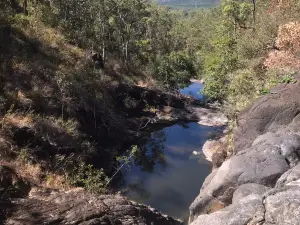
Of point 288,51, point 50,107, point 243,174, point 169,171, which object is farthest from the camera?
point 169,171

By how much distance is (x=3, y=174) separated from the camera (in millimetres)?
14211

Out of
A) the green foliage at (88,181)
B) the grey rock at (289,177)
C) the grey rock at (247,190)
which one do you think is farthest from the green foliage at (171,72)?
the grey rock at (289,177)

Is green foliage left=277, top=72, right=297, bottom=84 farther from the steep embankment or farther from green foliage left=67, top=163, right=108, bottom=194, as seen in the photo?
green foliage left=67, top=163, right=108, bottom=194

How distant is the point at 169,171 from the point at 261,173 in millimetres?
12831

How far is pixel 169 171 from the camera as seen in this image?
2523 cm

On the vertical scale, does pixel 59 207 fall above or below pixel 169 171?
below

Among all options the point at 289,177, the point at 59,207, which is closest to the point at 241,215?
the point at 289,177

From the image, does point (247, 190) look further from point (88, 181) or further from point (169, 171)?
point (169, 171)

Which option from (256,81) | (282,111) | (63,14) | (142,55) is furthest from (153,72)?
(282,111)

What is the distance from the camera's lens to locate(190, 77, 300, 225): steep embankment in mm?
8945

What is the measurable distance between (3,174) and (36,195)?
1604 millimetres

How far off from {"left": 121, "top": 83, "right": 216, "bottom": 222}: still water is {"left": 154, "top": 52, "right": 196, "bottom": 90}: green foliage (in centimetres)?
1038

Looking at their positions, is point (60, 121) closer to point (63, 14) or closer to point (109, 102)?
point (109, 102)

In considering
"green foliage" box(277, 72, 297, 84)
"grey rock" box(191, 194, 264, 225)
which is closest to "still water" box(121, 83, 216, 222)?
"green foliage" box(277, 72, 297, 84)
